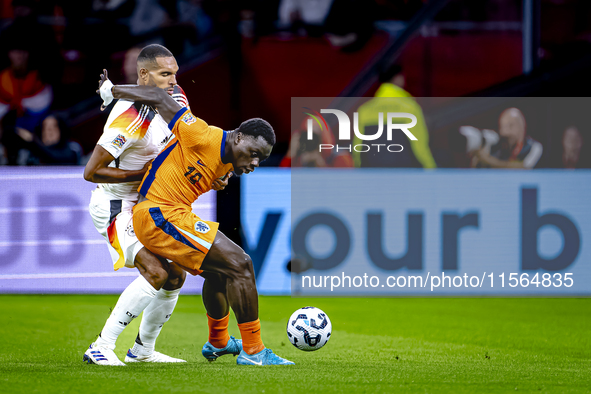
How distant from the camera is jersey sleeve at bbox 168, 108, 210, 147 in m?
4.53

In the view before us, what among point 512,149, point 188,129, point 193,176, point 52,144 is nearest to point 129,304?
point 193,176

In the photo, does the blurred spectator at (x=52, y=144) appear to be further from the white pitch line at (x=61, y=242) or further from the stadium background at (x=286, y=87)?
the white pitch line at (x=61, y=242)

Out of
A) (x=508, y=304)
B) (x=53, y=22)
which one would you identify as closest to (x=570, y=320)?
(x=508, y=304)

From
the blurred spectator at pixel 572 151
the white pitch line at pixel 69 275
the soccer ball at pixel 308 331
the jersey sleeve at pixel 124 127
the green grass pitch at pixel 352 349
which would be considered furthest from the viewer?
the blurred spectator at pixel 572 151

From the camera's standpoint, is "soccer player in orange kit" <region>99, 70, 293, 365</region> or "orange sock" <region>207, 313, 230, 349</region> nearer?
"soccer player in orange kit" <region>99, 70, 293, 365</region>

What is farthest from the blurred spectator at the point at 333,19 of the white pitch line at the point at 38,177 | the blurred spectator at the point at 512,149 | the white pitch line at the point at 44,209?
the white pitch line at the point at 44,209

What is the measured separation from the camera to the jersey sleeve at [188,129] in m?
4.53

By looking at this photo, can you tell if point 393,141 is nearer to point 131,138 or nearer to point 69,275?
point 69,275

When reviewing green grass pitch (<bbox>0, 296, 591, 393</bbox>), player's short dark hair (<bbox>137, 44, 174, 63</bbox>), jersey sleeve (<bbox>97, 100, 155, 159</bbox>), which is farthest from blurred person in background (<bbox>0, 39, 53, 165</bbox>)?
jersey sleeve (<bbox>97, 100, 155, 159</bbox>)

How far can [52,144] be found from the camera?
9.04 meters

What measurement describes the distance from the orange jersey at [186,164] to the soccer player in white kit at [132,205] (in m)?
0.14

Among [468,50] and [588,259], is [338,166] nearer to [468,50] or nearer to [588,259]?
[588,259]

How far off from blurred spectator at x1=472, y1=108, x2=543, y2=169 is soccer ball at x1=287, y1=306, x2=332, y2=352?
13.7ft

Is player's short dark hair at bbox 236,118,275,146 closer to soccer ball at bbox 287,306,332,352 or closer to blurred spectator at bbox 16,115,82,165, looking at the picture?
soccer ball at bbox 287,306,332,352
